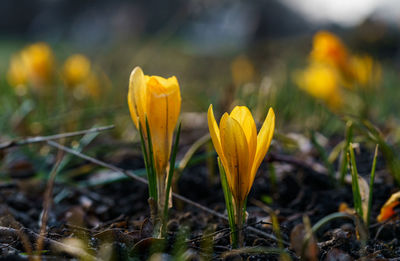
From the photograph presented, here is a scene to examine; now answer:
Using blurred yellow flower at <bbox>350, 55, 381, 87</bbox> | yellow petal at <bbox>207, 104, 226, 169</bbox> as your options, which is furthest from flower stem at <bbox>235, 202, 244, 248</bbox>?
blurred yellow flower at <bbox>350, 55, 381, 87</bbox>

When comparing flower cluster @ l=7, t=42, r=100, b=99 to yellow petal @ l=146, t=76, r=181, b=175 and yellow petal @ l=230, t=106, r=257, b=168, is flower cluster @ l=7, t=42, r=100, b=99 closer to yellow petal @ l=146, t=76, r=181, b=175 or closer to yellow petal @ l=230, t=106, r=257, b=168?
yellow petal @ l=146, t=76, r=181, b=175

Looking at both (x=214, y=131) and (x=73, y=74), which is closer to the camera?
(x=214, y=131)

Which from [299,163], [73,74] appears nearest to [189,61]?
[73,74]

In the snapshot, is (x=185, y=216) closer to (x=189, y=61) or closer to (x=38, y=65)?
(x=38, y=65)

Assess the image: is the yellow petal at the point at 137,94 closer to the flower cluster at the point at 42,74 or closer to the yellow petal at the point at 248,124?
the yellow petal at the point at 248,124

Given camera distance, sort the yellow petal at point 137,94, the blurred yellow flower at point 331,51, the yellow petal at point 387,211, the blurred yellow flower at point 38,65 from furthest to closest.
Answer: the blurred yellow flower at point 38,65
the blurred yellow flower at point 331,51
the yellow petal at point 387,211
the yellow petal at point 137,94

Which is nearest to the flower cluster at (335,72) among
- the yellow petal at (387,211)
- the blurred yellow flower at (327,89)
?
the blurred yellow flower at (327,89)
